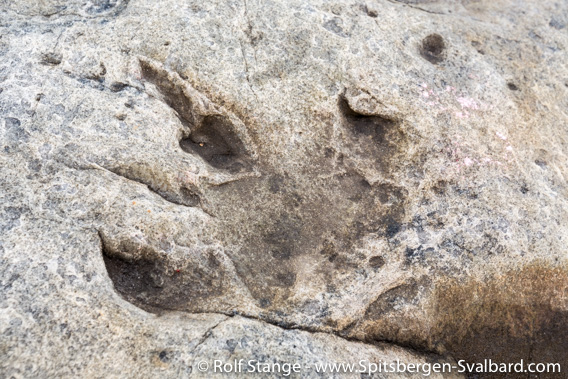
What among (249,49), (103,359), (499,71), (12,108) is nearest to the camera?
(103,359)

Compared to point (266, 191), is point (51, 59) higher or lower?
higher

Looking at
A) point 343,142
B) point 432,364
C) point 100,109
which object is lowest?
point 432,364

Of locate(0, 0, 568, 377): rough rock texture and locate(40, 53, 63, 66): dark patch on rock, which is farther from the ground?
locate(40, 53, 63, 66): dark patch on rock

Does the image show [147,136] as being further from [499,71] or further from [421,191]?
[499,71]

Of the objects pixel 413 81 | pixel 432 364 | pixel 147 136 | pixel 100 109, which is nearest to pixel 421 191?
pixel 413 81

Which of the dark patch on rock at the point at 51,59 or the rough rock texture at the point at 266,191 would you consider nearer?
the rough rock texture at the point at 266,191

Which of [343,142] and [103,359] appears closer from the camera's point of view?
[103,359]

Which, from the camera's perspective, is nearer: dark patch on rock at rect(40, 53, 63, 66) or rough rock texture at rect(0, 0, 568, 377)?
rough rock texture at rect(0, 0, 568, 377)

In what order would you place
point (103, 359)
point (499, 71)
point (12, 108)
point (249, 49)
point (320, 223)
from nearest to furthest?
point (103, 359), point (12, 108), point (320, 223), point (249, 49), point (499, 71)
